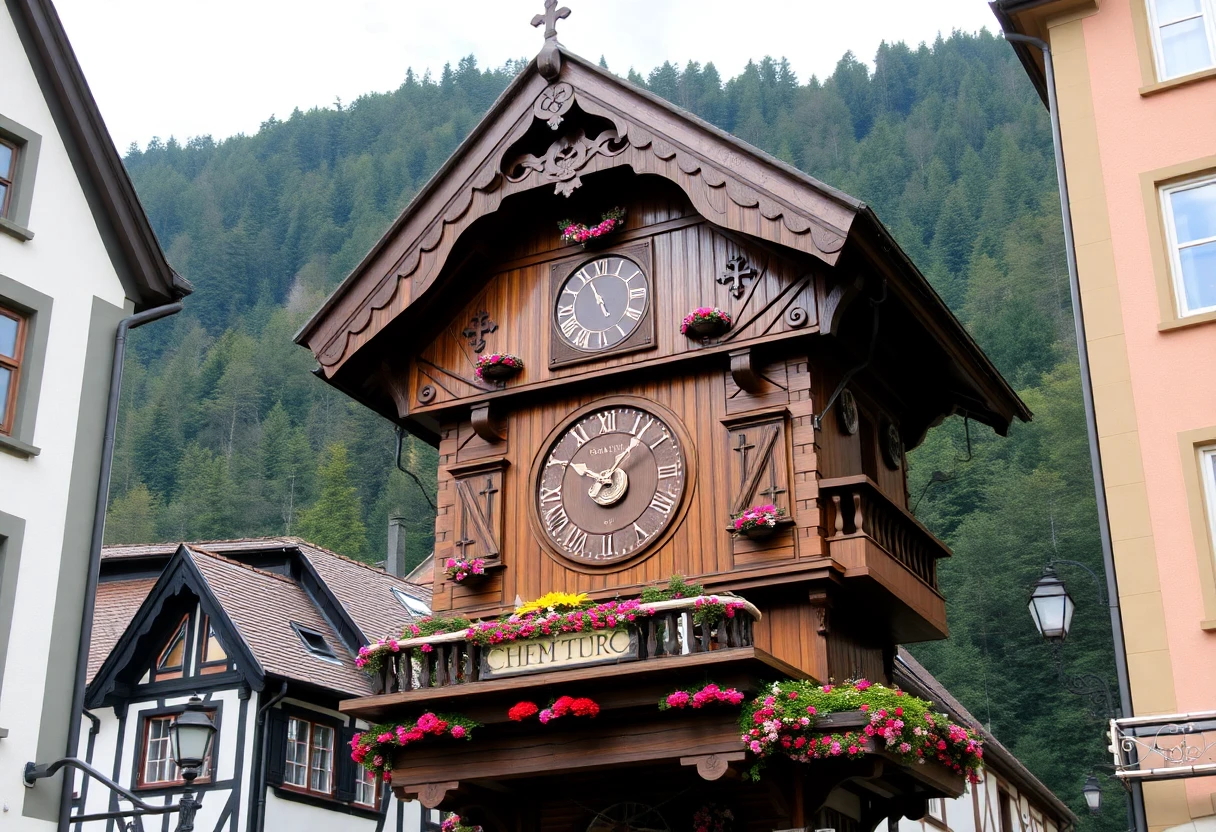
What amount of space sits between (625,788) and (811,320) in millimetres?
5447

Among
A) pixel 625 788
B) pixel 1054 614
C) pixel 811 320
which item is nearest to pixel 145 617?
pixel 625 788

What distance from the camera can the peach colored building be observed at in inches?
561

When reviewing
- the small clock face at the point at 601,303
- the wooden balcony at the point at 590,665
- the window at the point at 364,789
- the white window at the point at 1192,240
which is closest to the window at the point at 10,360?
the wooden balcony at the point at 590,665

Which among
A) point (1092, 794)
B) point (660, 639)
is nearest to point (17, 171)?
point (660, 639)

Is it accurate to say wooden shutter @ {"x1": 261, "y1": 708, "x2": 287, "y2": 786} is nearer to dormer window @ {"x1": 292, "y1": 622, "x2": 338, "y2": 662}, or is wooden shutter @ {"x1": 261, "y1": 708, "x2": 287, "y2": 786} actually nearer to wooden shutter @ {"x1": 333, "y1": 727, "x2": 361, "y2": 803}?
wooden shutter @ {"x1": 333, "y1": 727, "x2": 361, "y2": 803}

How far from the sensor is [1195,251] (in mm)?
15523

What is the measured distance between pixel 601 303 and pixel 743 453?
2.81 m

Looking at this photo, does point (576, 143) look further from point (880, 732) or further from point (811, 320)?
point (880, 732)

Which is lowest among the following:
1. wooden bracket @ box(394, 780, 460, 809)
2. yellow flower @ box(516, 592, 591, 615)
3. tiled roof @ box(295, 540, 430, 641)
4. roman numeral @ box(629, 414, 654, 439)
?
wooden bracket @ box(394, 780, 460, 809)

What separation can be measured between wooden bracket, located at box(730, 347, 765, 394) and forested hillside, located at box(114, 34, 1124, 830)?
132 inches

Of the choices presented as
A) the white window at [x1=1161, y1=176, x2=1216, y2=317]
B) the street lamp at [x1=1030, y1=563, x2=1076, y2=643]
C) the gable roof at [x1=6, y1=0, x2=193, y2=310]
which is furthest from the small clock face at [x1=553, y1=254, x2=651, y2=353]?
the white window at [x1=1161, y1=176, x2=1216, y2=317]

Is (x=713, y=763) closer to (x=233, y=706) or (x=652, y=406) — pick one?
(x=652, y=406)

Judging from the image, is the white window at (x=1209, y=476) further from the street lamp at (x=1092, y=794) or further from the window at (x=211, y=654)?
the window at (x=211, y=654)

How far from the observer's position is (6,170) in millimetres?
18297
